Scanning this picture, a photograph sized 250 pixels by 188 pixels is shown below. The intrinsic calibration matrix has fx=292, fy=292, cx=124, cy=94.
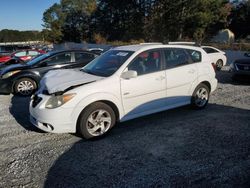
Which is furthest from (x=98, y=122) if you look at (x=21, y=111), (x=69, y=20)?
(x=69, y=20)

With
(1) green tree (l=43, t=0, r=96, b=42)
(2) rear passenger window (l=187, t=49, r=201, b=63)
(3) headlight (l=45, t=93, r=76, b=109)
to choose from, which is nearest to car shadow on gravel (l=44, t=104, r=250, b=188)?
(3) headlight (l=45, t=93, r=76, b=109)

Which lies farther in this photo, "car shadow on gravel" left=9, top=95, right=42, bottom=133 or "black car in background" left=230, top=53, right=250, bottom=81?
Result: "black car in background" left=230, top=53, right=250, bottom=81

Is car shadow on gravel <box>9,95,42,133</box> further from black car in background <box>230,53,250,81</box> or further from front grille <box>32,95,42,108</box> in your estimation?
black car in background <box>230,53,250,81</box>

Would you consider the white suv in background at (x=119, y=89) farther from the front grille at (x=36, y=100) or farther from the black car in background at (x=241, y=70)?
the black car in background at (x=241, y=70)

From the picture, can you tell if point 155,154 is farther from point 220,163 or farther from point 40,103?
point 40,103

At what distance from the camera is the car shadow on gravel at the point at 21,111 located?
6.09 m

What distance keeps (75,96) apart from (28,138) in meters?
1.30

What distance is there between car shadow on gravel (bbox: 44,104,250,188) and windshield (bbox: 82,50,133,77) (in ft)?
3.79

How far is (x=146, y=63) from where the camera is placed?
227 inches

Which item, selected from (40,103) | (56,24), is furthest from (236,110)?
(56,24)

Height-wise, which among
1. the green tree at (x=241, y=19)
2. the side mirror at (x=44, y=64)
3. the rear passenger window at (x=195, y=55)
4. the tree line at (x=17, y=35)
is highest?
the tree line at (x=17, y=35)

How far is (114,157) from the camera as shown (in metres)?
4.48

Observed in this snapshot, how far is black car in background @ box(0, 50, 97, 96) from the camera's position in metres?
8.84

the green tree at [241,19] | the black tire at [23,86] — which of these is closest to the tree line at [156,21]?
the green tree at [241,19]
